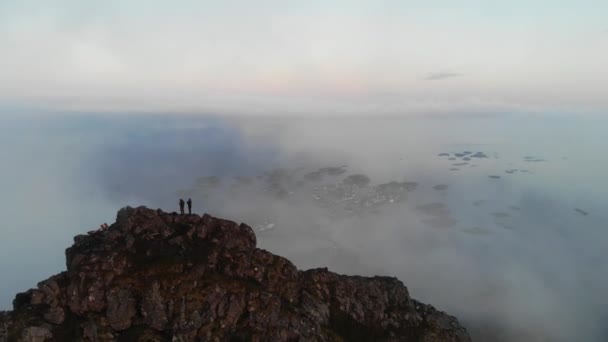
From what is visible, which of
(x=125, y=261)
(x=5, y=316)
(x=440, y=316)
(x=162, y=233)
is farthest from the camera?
(x=440, y=316)

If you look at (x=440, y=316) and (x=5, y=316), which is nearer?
(x=5, y=316)

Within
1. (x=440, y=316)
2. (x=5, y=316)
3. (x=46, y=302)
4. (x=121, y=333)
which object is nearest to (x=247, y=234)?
(x=121, y=333)

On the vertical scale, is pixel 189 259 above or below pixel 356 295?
above

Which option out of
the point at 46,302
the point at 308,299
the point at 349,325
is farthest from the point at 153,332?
the point at 349,325

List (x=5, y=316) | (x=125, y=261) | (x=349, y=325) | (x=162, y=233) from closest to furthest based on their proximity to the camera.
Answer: (x=5, y=316) < (x=125, y=261) < (x=162, y=233) < (x=349, y=325)

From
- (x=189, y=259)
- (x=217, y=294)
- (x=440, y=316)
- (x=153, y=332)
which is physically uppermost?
(x=189, y=259)

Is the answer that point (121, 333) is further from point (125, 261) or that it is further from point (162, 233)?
point (162, 233)
